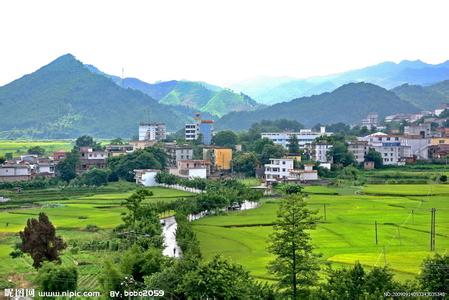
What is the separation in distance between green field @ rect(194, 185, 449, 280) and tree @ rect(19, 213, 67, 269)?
545 centimetres

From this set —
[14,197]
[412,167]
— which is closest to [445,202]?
[412,167]

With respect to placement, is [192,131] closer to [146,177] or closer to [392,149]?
[392,149]

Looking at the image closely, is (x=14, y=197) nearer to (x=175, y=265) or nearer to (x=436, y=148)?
(x=175, y=265)

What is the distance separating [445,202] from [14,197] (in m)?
27.0

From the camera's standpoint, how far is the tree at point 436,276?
16297 millimetres

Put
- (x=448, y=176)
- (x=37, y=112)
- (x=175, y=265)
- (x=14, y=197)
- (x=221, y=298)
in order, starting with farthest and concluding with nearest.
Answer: (x=37, y=112) < (x=448, y=176) < (x=14, y=197) < (x=175, y=265) < (x=221, y=298)

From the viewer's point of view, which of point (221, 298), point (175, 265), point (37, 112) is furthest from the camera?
point (37, 112)

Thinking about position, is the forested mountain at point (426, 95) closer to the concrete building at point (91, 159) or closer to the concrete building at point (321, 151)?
the concrete building at point (321, 151)

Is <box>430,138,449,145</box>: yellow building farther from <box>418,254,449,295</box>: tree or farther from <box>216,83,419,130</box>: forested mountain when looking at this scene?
<box>216,83,419,130</box>: forested mountain

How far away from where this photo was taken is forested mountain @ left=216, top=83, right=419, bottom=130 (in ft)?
418

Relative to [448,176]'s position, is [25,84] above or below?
above

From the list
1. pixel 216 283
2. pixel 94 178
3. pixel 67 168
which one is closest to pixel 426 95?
pixel 67 168

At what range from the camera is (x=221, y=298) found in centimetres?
1633

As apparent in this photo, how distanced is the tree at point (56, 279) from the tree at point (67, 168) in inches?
1514
